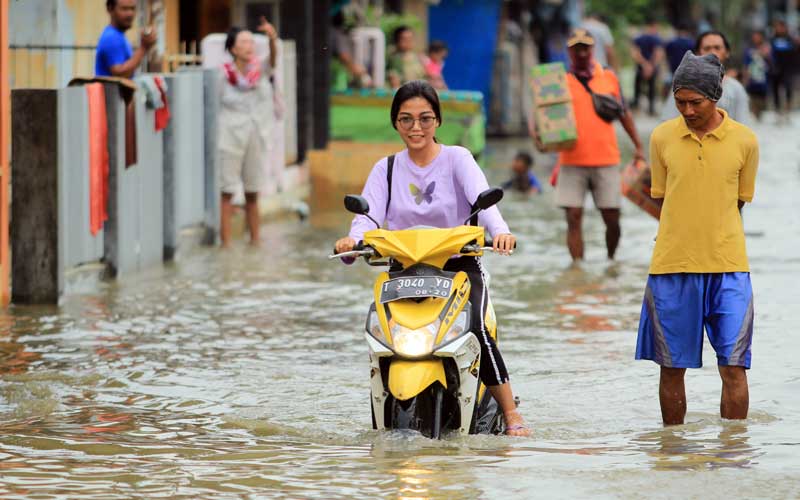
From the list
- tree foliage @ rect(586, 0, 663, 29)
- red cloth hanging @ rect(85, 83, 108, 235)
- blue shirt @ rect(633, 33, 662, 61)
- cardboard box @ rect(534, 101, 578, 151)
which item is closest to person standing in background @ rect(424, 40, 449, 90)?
cardboard box @ rect(534, 101, 578, 151)

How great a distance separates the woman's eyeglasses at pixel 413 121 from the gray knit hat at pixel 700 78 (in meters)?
1.04

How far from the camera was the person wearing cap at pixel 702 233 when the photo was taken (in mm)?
7402

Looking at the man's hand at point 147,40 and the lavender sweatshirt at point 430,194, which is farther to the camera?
the man's hand at point 147,40

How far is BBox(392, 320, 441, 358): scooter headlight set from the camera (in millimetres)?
6895

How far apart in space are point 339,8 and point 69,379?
1548 centimetres

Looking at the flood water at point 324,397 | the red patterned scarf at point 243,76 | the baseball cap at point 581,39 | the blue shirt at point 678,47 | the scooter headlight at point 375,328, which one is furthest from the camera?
the blue shirt at point 678,47

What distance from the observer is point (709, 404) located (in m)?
8.46

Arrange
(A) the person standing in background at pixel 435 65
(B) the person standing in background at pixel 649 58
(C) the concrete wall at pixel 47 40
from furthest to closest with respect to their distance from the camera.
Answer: (B) the person standing in background at pixel 649 58 < (A) the person standing in background at pixel 435 65 < (C) the concrete wall at pixel 47 40

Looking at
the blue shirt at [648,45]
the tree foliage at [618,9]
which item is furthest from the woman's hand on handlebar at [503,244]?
the tree foliage at [618,9]

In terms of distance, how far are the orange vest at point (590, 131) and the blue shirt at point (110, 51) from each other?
136 inches

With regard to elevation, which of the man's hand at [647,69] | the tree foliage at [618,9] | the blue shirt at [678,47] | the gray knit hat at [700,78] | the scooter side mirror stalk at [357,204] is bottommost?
the scooter side mirror stalk at [357,204]

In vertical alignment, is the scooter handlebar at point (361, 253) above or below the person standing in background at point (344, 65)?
below

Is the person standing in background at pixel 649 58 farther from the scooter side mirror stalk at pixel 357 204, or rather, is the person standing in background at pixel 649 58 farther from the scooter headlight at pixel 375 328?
the scooter headlight at pixel 375 328

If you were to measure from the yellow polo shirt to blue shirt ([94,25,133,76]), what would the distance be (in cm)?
653
